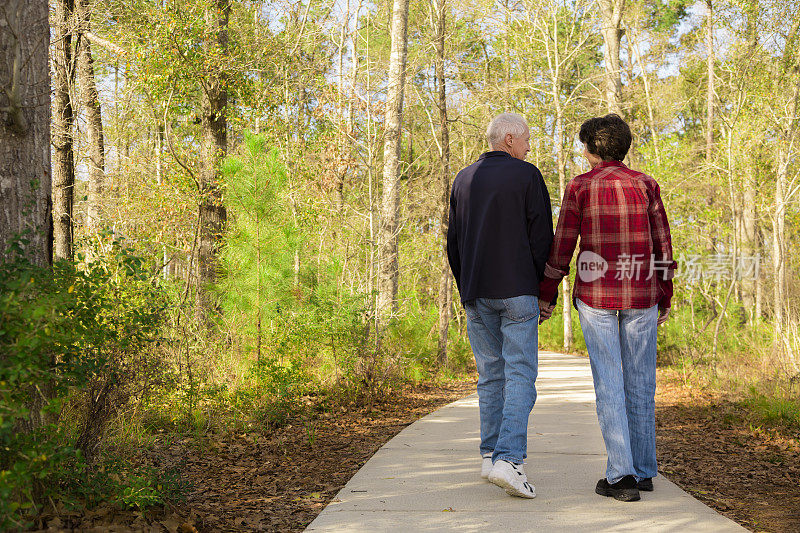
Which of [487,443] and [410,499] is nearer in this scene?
[410,499]

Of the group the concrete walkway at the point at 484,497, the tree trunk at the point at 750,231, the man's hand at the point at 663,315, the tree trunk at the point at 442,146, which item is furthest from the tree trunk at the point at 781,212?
the man's hand at the point at 663,315

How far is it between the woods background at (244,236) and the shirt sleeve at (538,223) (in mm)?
2276

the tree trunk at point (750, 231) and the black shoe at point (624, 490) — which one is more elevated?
the tree trunk at point (750, 231)

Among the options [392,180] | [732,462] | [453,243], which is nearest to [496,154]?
[453,243]

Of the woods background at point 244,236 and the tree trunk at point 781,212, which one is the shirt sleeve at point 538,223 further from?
Answer: the tree trunk at point 781,212

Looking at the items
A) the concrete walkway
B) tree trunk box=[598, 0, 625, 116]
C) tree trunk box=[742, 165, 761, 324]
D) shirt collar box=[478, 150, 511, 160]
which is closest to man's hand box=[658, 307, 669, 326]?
the concrete walkway

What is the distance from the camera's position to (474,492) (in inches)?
170

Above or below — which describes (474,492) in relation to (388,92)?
below

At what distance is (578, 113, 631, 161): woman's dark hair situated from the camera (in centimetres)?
427

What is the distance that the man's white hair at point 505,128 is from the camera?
4.50 m

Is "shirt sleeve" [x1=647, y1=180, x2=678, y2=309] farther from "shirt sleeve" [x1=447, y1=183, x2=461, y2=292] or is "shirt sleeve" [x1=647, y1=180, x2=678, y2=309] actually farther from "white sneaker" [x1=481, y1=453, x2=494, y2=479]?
"white sneaker" [x1=481, y1=453, x2=494, y2=479]

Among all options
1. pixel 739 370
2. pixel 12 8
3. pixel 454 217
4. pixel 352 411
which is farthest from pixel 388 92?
pixel 12 8

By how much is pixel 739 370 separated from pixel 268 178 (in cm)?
717

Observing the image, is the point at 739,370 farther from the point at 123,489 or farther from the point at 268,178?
the point at 123,489
